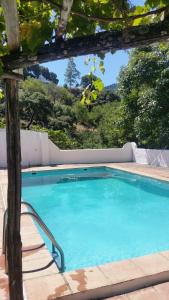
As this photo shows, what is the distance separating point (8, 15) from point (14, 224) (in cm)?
130

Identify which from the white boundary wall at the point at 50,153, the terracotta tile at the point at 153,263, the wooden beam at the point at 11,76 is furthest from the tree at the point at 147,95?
the wooden beam at the point at 11,76

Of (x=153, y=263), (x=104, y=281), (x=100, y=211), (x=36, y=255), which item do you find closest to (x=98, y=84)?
(x=104, y=281)

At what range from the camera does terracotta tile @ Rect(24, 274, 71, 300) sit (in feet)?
10.3

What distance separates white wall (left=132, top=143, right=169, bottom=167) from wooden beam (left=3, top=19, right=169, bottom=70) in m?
13.3

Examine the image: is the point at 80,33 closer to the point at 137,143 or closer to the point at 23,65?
the point at 23,65

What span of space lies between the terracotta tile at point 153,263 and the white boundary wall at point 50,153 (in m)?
12.0

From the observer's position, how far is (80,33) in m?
A: 1.95

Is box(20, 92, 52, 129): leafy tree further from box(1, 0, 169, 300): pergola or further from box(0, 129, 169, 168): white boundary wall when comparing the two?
box(1, 0, 169, 300): pergola

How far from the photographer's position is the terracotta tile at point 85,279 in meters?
3.31

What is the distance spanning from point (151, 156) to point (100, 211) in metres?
7.19

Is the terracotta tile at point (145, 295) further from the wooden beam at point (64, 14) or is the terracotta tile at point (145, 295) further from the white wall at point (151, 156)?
the white wall at point (151, 156)

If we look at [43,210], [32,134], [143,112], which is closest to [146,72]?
[143,112]

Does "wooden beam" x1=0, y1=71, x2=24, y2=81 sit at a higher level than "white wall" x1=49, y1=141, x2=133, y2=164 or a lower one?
higher

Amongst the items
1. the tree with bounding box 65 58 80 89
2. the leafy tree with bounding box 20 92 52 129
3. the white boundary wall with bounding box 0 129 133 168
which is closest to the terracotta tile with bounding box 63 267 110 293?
the white boundary wall with bounding box 0 129 133 168
